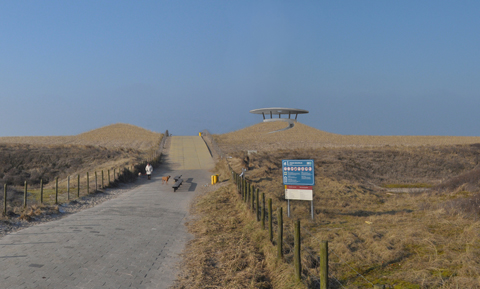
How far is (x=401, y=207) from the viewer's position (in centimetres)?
1465

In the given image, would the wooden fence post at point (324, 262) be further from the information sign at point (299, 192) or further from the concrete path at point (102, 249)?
the information sign at point (299, 192)

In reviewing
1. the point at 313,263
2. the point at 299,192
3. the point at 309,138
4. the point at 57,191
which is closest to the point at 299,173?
the point at 299,192

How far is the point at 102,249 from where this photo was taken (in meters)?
8.77

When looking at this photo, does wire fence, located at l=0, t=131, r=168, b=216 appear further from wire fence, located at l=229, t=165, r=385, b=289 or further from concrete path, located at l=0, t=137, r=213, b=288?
wire fence, located at l=229, t=165, r=385, b=289

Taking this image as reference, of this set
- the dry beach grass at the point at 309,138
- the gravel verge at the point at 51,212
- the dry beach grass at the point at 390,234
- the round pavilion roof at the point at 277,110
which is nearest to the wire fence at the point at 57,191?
the gravel verge at the point at 51,212

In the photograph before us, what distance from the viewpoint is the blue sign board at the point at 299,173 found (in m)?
12.6

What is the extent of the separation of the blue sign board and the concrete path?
4.26 metres

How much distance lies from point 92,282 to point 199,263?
2.32 metres

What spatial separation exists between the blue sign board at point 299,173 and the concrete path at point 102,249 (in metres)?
4.26

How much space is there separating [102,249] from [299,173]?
7.14m

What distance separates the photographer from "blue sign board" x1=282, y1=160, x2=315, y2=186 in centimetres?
1261

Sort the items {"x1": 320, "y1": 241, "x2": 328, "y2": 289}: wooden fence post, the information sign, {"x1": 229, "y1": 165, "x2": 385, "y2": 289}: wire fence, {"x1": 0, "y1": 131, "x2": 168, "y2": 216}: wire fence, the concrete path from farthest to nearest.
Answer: {"x1": 0, "y1": 131, "x2": 168, "y2": 216}: wire fence, the information sign, the concrete path, {"x1": 229, "y1": 165, "x2": 385, "y2": 289}: wire fence, {"x1": 320, "y1": 241, "x2": 328, "y2": 289}: wooden fence post

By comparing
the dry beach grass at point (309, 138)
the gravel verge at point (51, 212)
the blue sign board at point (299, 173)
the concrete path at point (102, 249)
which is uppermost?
the dry beach grass at point (309, 138)

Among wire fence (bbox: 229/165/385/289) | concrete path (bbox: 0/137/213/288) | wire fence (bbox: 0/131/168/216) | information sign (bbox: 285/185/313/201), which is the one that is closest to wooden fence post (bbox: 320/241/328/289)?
wire fence (bbox: 229/165/385/289)
